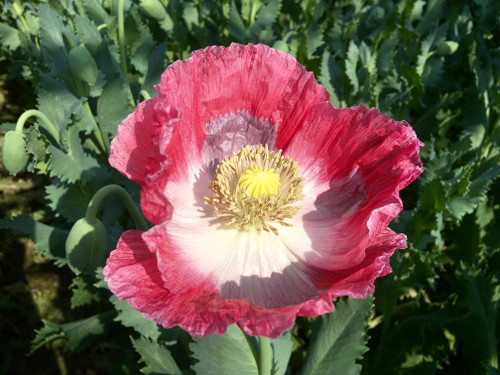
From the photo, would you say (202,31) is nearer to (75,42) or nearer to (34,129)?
(75,42)

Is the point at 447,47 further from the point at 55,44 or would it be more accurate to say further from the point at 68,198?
the point at 68,198

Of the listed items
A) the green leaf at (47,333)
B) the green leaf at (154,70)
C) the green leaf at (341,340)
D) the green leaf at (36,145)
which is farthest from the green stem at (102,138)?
the green leaf at (341,340)

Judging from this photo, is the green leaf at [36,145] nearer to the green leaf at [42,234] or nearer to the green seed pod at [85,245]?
the green leaf at [42,234]

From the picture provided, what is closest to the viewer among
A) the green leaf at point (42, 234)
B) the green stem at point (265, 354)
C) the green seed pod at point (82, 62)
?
Answer: the green stem at point (265, 354)

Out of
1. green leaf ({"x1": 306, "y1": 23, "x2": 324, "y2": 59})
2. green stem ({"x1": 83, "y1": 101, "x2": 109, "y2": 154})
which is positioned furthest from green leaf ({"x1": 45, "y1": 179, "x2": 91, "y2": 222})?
green leaf ({"x1": 306, "y1": 23, "x2": 324, "y2": 59})

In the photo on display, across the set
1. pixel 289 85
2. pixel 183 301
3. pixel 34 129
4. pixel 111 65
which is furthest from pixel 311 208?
pixel 111 65

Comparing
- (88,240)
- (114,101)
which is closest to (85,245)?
(88,240)
